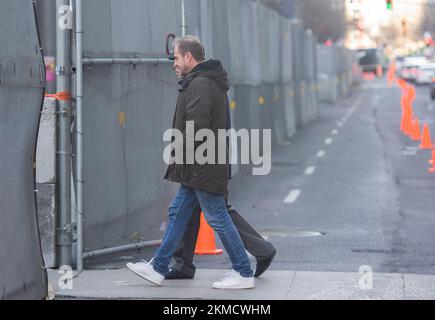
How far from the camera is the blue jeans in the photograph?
8.12m

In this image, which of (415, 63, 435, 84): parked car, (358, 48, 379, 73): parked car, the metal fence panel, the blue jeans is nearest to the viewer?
the metal fence panel

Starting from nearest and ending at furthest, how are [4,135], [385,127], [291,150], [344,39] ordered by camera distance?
[4,135]
[291,150]
[385,127]
[344,39]

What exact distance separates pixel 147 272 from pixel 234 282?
2.31 feet

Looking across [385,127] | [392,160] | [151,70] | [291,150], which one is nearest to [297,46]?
[385,127]

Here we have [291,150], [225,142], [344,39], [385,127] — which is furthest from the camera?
[344,39]

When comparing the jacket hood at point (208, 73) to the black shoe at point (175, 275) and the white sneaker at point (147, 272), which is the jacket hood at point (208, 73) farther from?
the black shoe at point (175, 275)

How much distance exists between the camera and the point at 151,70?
1096 centimetres

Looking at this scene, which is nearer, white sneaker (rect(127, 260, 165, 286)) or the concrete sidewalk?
the concrete sidewalk

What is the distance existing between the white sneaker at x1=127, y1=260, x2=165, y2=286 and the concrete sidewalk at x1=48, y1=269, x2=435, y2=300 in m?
0.09

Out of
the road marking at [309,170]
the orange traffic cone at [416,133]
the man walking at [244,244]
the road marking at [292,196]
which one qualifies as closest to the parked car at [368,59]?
the orange traffic cone at [416,133]

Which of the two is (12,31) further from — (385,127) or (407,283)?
(385,127)

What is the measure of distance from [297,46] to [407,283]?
24.9m

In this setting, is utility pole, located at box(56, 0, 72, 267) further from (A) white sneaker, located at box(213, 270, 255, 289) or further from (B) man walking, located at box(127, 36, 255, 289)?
(A) white sneaker, located at box(213, 270, 255, 289)

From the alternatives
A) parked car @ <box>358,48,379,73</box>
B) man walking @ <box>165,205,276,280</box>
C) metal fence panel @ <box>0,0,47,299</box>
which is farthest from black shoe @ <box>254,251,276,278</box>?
parked car @ <box>358,48,379,73</box>
